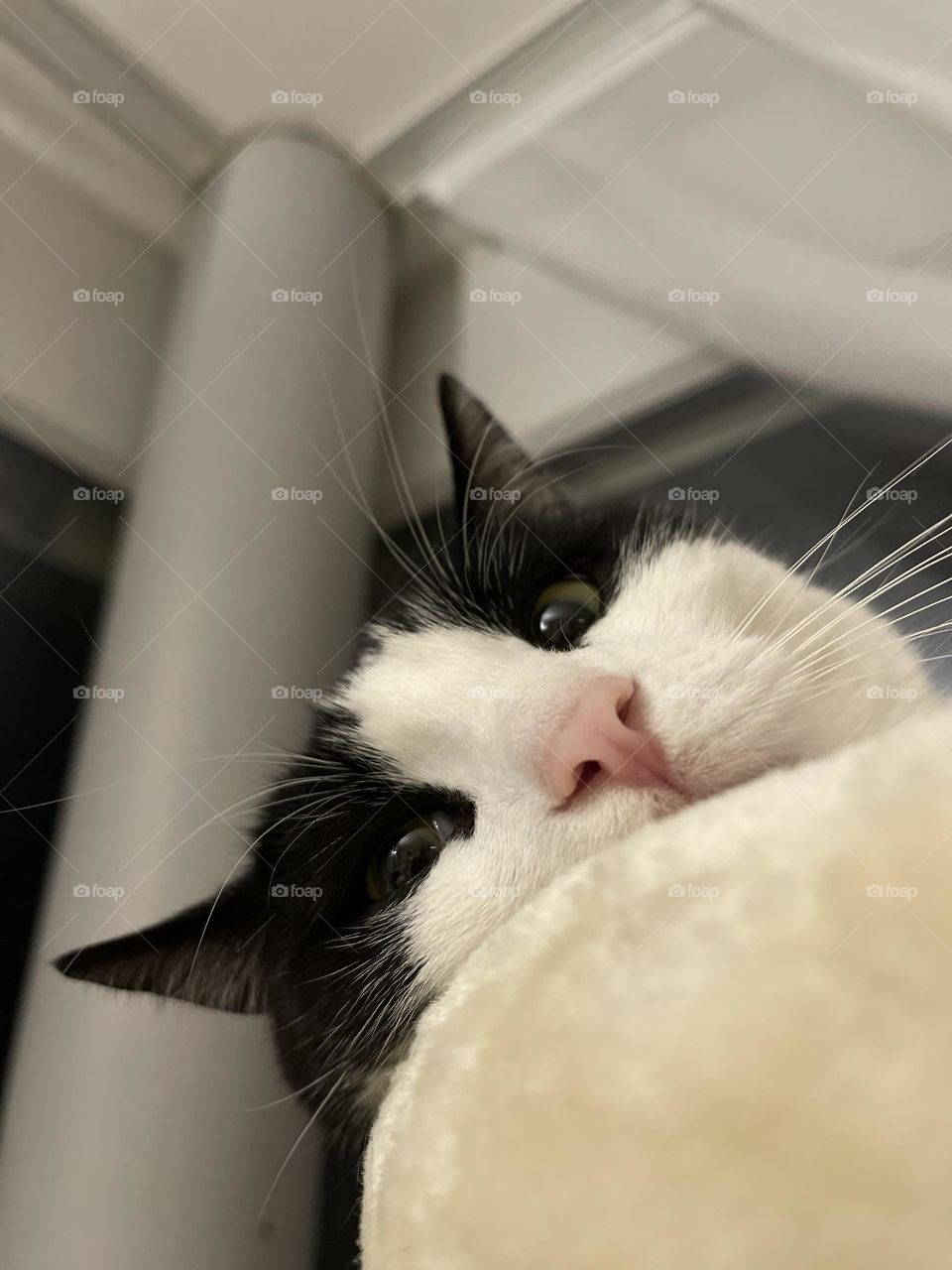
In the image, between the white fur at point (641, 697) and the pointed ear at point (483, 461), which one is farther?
the pointed ear at point (483, 461)

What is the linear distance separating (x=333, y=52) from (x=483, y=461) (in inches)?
14.5

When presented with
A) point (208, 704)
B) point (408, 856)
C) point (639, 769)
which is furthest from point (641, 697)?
point (208, 704)

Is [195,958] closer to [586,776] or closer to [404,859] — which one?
[404,859]

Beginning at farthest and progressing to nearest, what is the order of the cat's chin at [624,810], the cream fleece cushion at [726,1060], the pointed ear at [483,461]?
the pointed ear at [483,461]
the cat's chin at [624,810]
the cream fleece cushion at [726,1060]

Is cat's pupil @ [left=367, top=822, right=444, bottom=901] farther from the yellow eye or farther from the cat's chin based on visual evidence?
the cat's chin

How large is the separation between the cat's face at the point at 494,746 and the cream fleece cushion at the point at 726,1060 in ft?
0.43

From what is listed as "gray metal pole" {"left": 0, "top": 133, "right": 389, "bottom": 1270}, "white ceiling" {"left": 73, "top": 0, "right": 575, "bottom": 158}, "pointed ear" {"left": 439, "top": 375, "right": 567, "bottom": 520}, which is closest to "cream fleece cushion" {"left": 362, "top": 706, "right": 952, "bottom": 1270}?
"gray metal pole" {"left": 0, "top": 133, "right": 389, "bottom": 1270}

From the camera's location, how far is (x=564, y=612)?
0.51 meters

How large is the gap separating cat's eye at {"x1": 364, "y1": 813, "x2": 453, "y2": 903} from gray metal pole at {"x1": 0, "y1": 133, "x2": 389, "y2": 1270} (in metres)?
0.10

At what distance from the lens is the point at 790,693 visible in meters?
0.38

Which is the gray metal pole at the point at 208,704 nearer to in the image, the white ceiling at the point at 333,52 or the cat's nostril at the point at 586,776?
the white ceiling at the point at 333,52

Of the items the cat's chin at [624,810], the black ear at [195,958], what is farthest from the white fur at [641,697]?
the black ear at [195,958]

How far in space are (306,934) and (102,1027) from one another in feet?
0.39

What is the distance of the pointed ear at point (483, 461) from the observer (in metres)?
0.62
